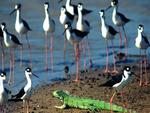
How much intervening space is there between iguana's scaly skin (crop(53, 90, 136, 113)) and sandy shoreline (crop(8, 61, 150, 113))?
4.1 inches

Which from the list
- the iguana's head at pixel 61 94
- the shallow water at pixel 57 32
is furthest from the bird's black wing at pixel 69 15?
the iguana's head at pixel 61 94

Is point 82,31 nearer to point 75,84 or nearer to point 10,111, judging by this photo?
point 75,84

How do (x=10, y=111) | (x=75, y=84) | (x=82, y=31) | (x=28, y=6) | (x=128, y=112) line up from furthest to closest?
(x=28, y=6) < (x=82, y=31) < (x=75, y=84) < (x=10, y=111) < (x=128, y=112)

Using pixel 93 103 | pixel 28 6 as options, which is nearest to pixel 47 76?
pixel 93 103

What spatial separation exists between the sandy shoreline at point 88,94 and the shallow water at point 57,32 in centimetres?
61

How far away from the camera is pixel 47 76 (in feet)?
56.7

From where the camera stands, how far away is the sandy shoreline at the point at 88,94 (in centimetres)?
1424

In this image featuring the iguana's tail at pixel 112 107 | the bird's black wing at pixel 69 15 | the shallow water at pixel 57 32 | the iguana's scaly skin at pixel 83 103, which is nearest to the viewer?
the iguana's tail at pixel 112 107

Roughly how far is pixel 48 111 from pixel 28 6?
38.5 feet

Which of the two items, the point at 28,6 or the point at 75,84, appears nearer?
the point at 75,84

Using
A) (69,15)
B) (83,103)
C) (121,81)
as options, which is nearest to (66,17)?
(69,15)

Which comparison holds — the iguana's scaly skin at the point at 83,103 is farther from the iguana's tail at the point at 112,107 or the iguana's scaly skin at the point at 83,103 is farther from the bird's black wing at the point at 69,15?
the bird's black wing at the point at 69,15

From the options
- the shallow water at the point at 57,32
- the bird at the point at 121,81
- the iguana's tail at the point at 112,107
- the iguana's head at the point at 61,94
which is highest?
the shallow water at the point at 57,32

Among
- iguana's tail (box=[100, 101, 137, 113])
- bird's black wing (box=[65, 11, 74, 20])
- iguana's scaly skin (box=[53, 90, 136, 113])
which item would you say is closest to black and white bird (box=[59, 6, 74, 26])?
bird's black wing (box=[65, 11, 74, 20])
